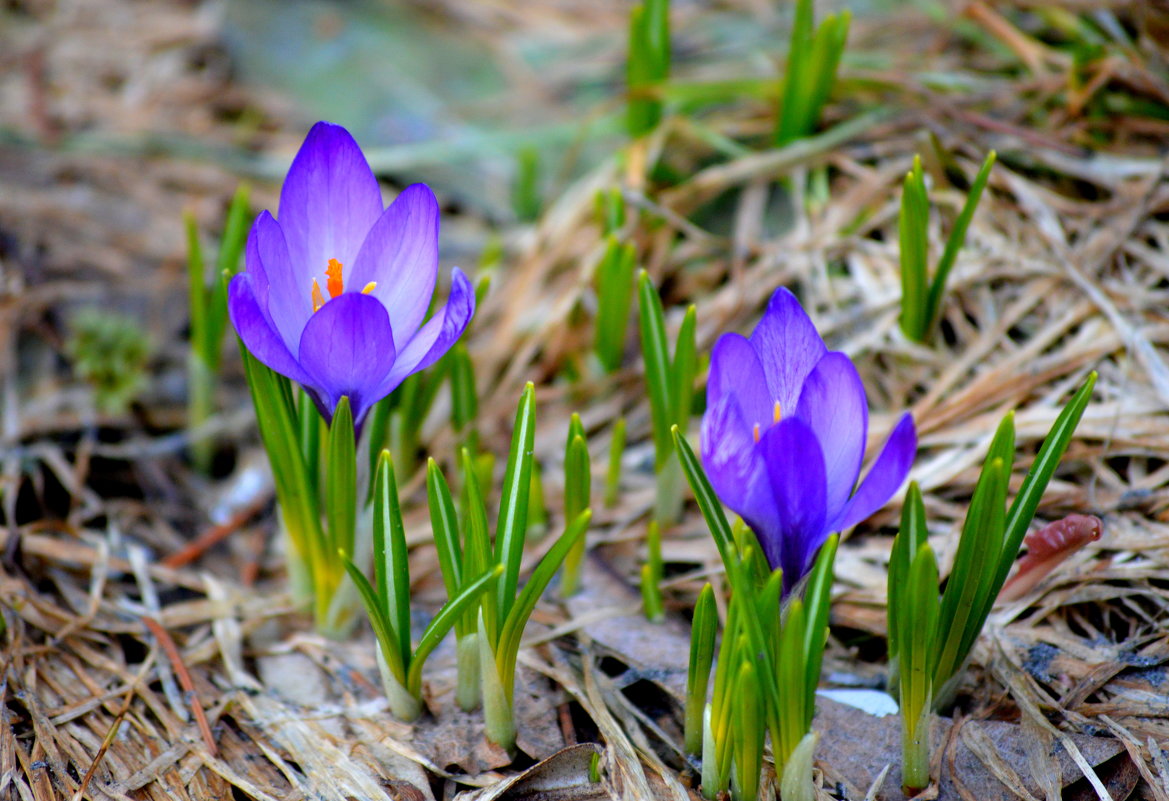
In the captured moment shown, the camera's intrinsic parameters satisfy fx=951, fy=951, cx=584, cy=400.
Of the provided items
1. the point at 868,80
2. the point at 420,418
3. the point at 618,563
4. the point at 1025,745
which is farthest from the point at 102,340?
the point at 1025,745

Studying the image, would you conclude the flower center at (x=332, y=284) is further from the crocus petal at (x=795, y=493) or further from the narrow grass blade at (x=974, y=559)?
the narrow grass blade at (x=974, y=559)

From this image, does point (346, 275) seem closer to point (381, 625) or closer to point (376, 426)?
point (376, 426)

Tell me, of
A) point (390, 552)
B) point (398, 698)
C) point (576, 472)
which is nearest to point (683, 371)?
point (576, 472)

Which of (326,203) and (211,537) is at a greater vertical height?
(326,203)

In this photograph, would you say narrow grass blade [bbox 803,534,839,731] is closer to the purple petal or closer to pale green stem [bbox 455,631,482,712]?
the purple petal

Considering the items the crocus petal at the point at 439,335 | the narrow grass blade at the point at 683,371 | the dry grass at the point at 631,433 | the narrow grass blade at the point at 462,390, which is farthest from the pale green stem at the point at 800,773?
the narrow grass blade at the point at 462,390
